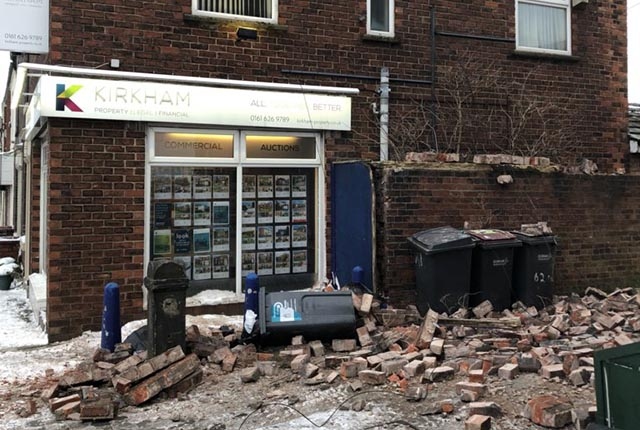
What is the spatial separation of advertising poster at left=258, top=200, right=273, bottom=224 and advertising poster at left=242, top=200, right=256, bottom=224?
9 cm

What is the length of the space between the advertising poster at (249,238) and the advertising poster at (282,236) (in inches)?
13.8

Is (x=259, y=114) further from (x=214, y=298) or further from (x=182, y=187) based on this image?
(x=214, y=298)

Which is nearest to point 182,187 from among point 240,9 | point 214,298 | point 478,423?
point 214,298

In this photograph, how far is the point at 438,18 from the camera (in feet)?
30.0

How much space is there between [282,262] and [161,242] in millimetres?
1710

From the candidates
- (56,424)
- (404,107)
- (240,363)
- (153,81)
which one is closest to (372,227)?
(404,107)

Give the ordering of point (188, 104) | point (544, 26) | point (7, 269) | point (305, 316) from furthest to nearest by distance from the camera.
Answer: point (7, 269) < point (544, 26) < point (188, 104) < point (305, 316)

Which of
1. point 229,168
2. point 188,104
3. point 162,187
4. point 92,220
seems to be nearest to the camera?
point 92,220

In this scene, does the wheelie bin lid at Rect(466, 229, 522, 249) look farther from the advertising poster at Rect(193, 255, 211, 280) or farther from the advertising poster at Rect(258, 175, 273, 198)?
the advertising poster at Rect(193, 255, 211, 280)

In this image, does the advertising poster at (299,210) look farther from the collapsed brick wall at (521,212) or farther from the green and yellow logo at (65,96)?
the green and yellow logo at (65,96)

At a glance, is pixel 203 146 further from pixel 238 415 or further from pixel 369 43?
pixel 238 415

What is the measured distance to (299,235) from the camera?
8.62 m

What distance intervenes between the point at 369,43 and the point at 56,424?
6382mm

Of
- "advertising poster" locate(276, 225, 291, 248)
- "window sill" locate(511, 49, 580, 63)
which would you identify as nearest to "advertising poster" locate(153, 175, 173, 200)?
"advertising poster" locate(276, 225, 291, 248)
